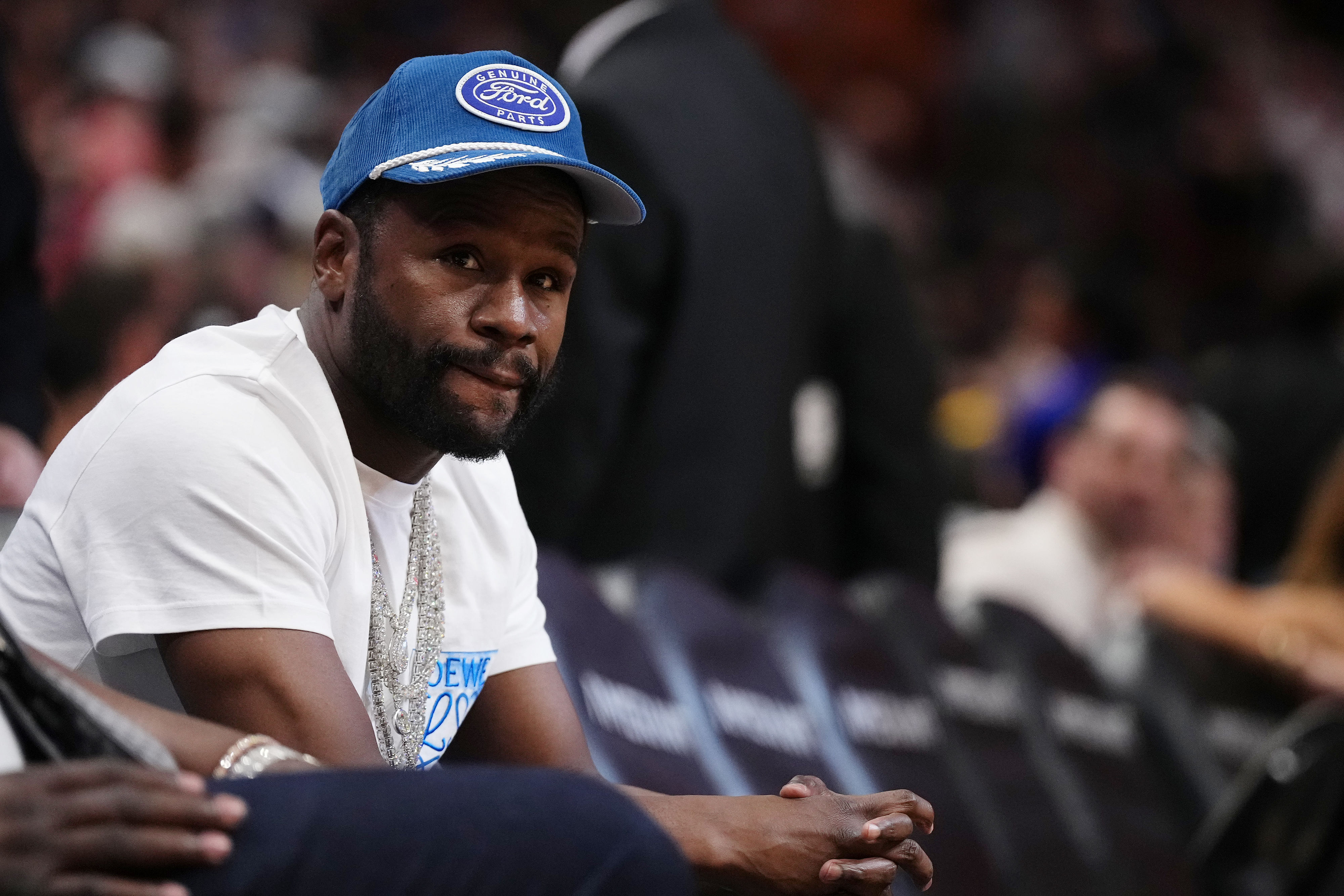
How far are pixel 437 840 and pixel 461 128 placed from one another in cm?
73

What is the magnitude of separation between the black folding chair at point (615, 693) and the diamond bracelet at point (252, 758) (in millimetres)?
843

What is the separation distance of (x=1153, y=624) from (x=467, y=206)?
264cm

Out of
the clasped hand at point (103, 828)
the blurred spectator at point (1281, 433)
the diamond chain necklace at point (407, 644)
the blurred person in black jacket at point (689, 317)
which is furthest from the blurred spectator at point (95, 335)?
the blurred spectator at point (1281, 433)

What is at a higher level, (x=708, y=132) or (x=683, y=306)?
(x=708, y=132)

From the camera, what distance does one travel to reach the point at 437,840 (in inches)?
47.0

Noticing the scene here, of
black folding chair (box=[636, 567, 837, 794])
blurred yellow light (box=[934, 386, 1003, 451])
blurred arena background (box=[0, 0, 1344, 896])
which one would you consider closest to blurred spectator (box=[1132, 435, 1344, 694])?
blurred arena background (box=[0, 0, 1344, 896])

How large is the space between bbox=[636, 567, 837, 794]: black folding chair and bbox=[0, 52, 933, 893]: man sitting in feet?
2.68

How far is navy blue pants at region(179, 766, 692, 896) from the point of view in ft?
3.84

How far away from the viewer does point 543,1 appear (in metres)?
8.05

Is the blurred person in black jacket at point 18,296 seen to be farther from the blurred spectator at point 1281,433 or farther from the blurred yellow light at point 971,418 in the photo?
the blurred yellow light at point 971,418

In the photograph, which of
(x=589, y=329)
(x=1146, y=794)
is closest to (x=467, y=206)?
(x=589, y=329)

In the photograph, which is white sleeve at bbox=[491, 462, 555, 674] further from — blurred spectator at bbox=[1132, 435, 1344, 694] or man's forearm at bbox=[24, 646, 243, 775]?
blurred spectator at bbox=[1132, 435, 1344, 694]

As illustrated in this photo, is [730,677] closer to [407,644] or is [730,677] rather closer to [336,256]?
[407,644]

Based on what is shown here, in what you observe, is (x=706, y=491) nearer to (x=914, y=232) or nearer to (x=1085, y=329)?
(x=1085, y=329)
